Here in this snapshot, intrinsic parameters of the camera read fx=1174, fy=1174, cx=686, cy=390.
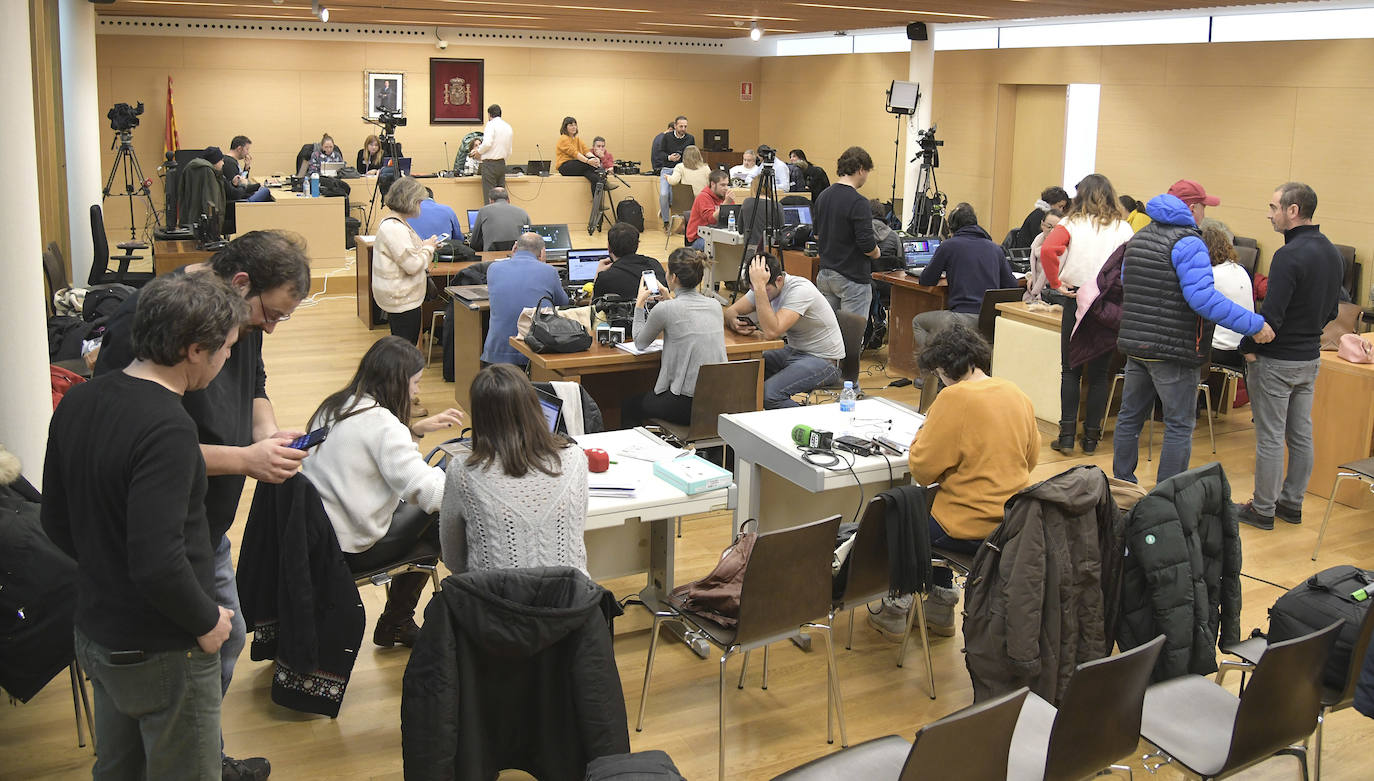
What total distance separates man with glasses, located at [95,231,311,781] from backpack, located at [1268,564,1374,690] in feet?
9.25

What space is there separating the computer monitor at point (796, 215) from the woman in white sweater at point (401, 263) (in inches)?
151

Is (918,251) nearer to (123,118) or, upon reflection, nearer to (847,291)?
(847,291)

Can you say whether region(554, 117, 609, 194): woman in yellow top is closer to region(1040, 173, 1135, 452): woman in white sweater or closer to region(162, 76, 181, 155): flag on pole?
region(162, 76, 181, 155): flag on pole

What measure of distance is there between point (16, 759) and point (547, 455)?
187 cm

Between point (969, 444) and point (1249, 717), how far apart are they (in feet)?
4.11

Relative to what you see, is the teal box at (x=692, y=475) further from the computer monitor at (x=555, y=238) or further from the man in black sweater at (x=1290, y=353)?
the computer monitor at (x=555, y=238)

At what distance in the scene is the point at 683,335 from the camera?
18.4 ft

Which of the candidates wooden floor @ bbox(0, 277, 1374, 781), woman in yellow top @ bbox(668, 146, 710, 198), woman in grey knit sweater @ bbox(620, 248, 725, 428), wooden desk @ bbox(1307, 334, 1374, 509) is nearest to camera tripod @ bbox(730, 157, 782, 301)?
woman in grey knit sweater @ bbox(620, 248, 725, 428)

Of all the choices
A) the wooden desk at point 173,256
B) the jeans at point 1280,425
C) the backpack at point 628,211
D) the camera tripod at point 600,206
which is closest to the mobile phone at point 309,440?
the jeans at point 1280,425

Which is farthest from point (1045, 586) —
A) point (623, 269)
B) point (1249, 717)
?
point (623, 269)

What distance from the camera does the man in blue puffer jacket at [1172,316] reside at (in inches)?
207

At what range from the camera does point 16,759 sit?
11.6 ft

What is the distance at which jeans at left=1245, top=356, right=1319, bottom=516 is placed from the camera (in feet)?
17.9

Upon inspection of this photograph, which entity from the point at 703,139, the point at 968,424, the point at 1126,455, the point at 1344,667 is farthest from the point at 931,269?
the point at 703,139
